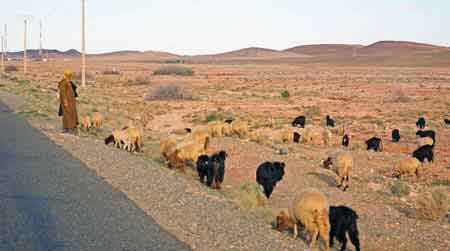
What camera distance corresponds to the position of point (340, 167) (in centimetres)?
1641

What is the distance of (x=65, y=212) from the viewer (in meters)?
10.1

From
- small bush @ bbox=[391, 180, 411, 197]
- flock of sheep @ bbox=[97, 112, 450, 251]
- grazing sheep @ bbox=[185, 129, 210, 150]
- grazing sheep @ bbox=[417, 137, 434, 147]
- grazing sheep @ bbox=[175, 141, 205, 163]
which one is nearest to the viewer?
flock of sheep @ bbox=[97, 112, 450, 251]

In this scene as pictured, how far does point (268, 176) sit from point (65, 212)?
5.57 meters

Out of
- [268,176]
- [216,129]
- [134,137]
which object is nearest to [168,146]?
[134,137]

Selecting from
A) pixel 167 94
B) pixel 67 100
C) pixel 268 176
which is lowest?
pixel 167 94

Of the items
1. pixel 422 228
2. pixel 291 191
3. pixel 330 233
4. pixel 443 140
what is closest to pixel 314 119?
pixel 443 140

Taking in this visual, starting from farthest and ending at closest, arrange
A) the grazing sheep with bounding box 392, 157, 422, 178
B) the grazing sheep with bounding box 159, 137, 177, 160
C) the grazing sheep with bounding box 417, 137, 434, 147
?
the grazing sheep with bounding box 417, 137, 434, 147, the grazing sheep with bounding box 392, 157, 422, 178, the grazing sheep with bounding box 159, 137, 177, 160

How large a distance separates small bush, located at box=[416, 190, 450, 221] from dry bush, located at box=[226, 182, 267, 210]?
3.30 metres

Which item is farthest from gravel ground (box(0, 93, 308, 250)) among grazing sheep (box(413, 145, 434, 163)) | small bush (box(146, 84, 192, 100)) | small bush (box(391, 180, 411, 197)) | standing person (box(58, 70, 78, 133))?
small bush (box(146, 84, 192, 100))

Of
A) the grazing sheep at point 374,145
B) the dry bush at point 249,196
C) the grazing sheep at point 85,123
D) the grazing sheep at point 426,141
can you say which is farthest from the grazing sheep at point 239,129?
the dry bush at point 249,196

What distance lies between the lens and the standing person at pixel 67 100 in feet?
Answer: 68.6

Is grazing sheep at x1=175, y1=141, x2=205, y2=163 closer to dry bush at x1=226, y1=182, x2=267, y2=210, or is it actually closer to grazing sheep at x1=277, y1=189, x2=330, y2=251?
dry bush at x1=226, y1=182, x2=267, y2=210

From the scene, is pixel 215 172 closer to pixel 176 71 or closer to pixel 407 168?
pixel 407 168

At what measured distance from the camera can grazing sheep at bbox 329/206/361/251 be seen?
10406 mm
